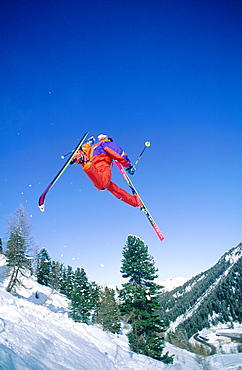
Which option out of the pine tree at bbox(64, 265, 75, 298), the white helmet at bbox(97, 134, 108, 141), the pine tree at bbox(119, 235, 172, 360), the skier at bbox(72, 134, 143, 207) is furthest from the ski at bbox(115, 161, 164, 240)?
the pine tree at bbox(64, 265, 75, 298)

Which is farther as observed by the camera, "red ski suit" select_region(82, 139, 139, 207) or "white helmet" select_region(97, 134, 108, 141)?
"white helmet" select_region(97, 134, 108, 141)

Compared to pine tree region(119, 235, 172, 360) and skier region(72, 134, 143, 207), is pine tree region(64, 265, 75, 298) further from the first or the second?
skier region(72, 134, 143, 207)

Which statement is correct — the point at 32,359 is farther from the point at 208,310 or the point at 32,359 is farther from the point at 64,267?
the point at 208,310

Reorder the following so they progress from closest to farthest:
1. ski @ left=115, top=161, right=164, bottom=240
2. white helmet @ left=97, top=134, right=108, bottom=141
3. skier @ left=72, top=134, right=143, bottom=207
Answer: skier @ left=72, top=134, right=143, bottom=207, white helmet @ left=97, top=134, right=108, bottom=141, ski @ left=115, top=161, right=164, bottom=240

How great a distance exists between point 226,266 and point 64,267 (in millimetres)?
185352

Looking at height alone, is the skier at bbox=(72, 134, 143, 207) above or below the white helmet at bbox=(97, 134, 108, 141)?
below

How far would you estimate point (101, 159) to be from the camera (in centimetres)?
643

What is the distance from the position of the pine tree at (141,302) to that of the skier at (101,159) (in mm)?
11960

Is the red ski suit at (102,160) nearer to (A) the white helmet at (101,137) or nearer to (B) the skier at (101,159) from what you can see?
(B) the skier at (101,159)

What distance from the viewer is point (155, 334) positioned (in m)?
14.4

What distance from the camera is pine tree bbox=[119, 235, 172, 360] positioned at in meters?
14.1

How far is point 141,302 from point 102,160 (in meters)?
13.7

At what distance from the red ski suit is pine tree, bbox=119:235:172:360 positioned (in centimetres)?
1268

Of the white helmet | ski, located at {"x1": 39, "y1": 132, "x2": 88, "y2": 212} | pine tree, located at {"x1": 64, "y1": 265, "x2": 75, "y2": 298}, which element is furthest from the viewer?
pine tree, located at {"x1": 64, "y1": 265, "x2": 75, "y2": 298}
